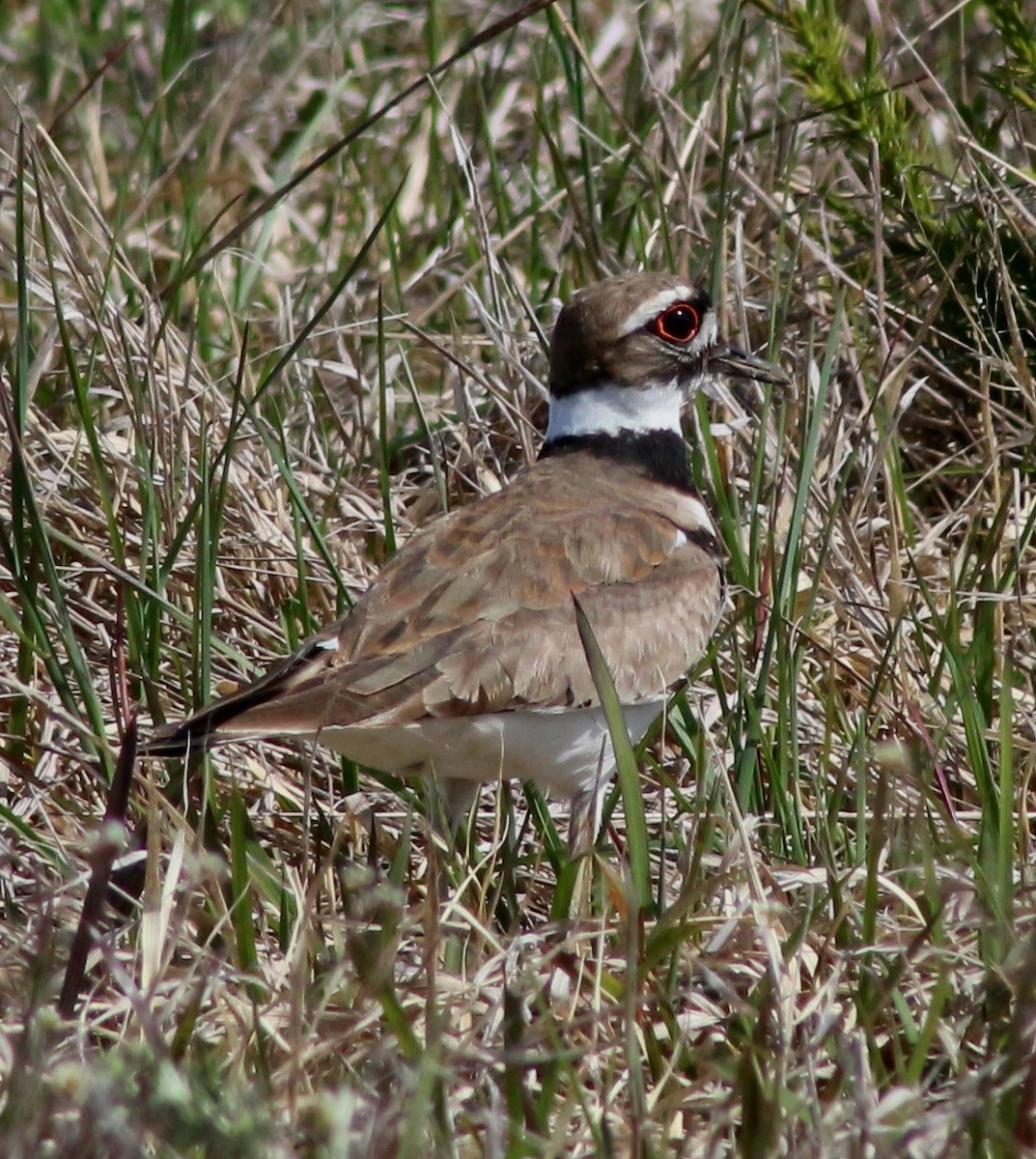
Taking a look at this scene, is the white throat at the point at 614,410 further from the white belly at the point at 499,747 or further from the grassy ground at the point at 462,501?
the white belly at the point at 499,747

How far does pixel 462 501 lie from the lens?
4.65 m

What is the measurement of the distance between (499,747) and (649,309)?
1078mm

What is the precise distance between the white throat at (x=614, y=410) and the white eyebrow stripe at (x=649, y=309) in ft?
0.40

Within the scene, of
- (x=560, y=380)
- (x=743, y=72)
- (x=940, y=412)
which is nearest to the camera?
(x=560, y=380)

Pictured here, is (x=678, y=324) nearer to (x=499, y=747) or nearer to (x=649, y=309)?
(x=649, y=309)

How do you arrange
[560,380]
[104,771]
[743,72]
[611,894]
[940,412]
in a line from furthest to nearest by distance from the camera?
[743,72] < [940,412] < [560,380] < [104,771] < [611,894]

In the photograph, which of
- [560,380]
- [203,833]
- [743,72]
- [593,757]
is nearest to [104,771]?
[203,833]

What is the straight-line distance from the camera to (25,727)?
11.9 ft

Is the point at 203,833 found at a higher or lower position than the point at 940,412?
lower

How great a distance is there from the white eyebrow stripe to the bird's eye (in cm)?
1

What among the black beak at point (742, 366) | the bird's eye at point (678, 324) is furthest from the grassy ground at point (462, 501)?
the bird's eye at point (678, 324)

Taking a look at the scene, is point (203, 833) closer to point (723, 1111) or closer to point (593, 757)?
point (593, 757)

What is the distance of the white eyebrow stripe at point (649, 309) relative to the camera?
395 centimetres

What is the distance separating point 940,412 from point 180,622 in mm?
2135
